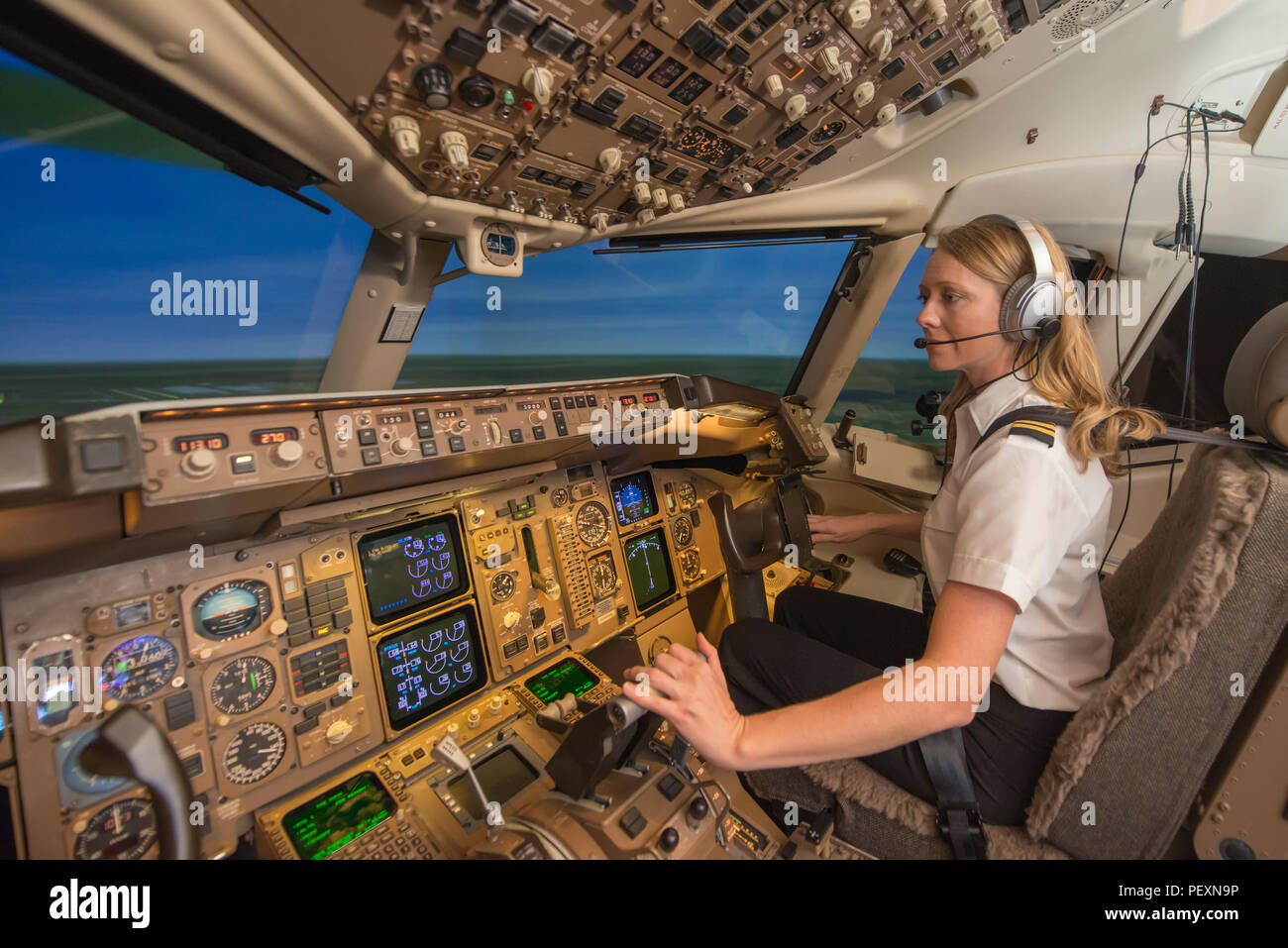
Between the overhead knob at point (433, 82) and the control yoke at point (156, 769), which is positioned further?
the overhead knob at point (433, 82)

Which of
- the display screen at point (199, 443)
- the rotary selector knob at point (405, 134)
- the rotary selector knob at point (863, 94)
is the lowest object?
the display screen at point (199, 443)

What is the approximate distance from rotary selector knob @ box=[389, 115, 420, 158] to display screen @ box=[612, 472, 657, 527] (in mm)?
1454

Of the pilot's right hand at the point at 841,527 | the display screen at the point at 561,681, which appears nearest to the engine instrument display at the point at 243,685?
Result: the display screen at the point at 561,681

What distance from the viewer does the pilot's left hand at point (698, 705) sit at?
92cm

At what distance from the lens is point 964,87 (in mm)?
2586

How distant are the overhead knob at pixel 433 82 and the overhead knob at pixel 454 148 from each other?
156 millimetres

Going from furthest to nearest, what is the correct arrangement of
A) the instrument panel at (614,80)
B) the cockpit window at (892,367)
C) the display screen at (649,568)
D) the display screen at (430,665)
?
the cockpit window at (892,367), the display screen at (649,568), the display screen at (430,665), the instrument panel at (614,80)

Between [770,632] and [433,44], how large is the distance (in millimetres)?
1511

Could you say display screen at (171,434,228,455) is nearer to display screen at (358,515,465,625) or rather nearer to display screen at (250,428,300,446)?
display screen at (250,428,300,446)

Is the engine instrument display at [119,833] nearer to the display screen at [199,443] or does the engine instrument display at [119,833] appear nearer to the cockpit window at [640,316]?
the display screen at [199,443]

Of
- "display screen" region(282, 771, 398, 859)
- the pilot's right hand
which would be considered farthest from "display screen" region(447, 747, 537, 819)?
the pilot's right hand

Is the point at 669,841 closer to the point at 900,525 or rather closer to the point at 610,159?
the point at 900,525

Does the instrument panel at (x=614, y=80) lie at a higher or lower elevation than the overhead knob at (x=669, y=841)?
higher

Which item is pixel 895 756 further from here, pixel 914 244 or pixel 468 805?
pixel 914 244
